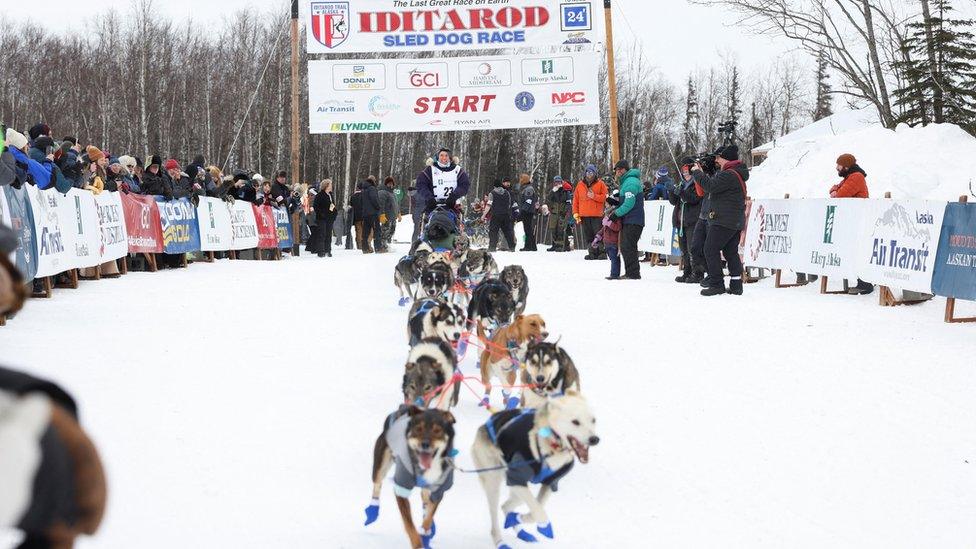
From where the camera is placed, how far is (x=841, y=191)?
464 inches

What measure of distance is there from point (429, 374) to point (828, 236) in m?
8.50

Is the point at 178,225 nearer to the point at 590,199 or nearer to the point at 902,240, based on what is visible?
the point at 590,199

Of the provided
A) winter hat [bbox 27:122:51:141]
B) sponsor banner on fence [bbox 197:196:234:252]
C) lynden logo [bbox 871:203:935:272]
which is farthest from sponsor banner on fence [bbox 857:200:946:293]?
sponsor banner on fence [bbox 197:196:234:252]

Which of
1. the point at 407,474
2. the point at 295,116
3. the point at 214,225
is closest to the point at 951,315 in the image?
the point at 407,474

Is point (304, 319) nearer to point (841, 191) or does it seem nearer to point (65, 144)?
point (65, 144)

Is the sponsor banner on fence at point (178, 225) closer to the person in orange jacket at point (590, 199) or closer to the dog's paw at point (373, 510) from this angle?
the person in orange jacket at point (590, 199)

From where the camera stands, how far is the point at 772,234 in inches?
518

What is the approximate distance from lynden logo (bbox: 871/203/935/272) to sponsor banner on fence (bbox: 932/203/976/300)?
0.24 meters

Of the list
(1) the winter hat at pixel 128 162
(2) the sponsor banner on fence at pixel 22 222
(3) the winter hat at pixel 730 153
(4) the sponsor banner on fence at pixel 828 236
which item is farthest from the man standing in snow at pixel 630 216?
(2) the sponsor banner on fence at pixel 22 222

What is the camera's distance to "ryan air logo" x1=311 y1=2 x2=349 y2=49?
72.7ft

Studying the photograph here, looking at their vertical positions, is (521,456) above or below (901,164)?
below

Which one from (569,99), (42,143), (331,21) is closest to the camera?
(42,143)

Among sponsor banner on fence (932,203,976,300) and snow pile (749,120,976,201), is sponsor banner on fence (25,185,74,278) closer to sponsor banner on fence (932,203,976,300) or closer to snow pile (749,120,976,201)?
sponsor banner on fence (932,203,976,300)

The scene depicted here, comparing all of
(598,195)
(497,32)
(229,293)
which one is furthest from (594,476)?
(497,32)
